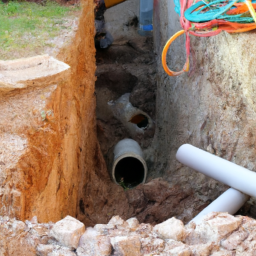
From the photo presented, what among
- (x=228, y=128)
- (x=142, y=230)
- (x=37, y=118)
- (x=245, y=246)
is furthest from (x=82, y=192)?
(x=245, y=246)

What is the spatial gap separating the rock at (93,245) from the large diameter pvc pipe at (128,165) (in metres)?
3.49

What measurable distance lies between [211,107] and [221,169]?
36.1 inches

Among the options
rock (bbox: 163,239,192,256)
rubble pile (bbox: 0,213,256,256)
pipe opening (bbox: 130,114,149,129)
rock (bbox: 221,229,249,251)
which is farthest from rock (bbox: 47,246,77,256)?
pipe opening (bbox: 130,114,149,129)

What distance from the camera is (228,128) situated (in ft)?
11.0

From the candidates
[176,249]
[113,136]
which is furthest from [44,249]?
[113,136]

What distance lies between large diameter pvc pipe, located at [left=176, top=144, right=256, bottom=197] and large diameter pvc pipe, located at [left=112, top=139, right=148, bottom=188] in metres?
2.15

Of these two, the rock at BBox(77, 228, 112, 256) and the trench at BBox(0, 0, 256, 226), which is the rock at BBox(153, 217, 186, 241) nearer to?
the rock at BBox(77, 228, 112, 256)

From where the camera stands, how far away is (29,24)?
13.1ft

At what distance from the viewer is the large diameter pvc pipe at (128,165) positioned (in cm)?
541

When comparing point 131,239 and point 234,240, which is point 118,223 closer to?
point 131,239

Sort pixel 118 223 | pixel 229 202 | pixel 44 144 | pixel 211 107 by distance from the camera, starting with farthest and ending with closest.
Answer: pixel 211 107, pixel 229 202, pixel 44 144, pixel 118 223

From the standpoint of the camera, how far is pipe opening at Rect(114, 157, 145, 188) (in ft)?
18.1

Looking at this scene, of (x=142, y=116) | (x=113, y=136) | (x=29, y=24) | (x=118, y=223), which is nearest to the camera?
(x=118, y=223)

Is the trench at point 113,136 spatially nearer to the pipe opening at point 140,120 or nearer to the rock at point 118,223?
the pipe opening at point 140,120
